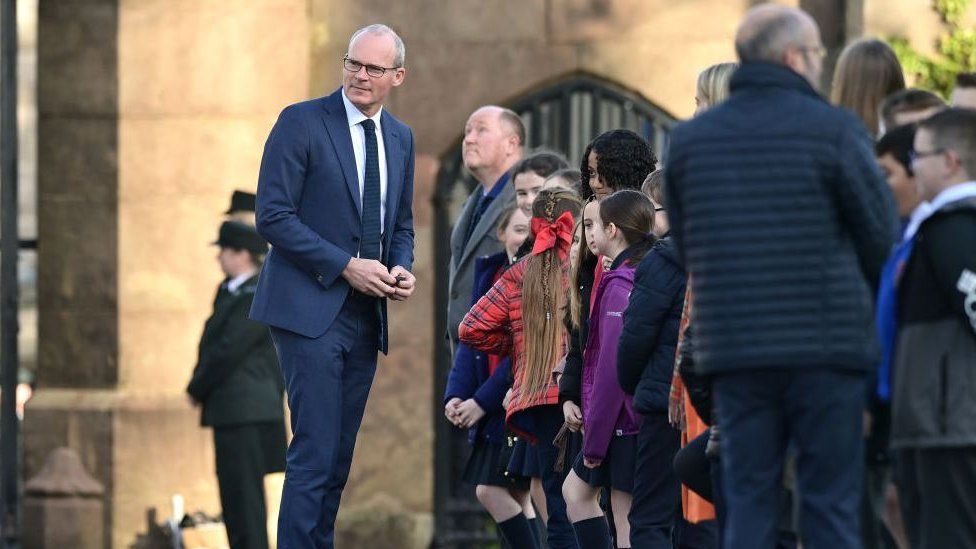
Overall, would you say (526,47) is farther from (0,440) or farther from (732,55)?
(0,440)

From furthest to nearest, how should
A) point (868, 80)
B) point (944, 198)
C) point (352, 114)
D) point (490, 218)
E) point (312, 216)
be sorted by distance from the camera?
point (490, 218) < point (352, 114) < point (312, 216) < point (868, 80) < point (944, 198)

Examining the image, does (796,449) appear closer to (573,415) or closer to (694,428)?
(694,428)

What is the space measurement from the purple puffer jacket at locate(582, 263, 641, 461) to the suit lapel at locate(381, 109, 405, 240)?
0.87 meters

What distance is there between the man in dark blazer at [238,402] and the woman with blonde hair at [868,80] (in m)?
5.15

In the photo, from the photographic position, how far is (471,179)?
43.8 feet

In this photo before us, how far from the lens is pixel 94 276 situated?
42.7 ft

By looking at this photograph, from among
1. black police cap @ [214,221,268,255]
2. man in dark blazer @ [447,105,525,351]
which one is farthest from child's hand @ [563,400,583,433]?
black police cap @ [214,221,268,255]

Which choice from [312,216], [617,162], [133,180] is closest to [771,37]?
[617,162]

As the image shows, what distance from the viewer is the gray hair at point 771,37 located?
5.68 metres

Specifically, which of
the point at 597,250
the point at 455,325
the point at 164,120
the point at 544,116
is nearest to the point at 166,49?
the point at 164,120

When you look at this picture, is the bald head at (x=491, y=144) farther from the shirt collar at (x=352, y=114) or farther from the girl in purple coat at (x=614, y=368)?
the girl in purple coat at (x=614, y=368)

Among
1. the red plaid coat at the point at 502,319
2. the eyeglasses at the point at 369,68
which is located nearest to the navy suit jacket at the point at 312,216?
the eyeglasses at the point at 369,68

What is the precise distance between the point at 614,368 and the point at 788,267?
81.7 inches

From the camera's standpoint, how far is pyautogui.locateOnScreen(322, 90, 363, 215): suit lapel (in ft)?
25.4
